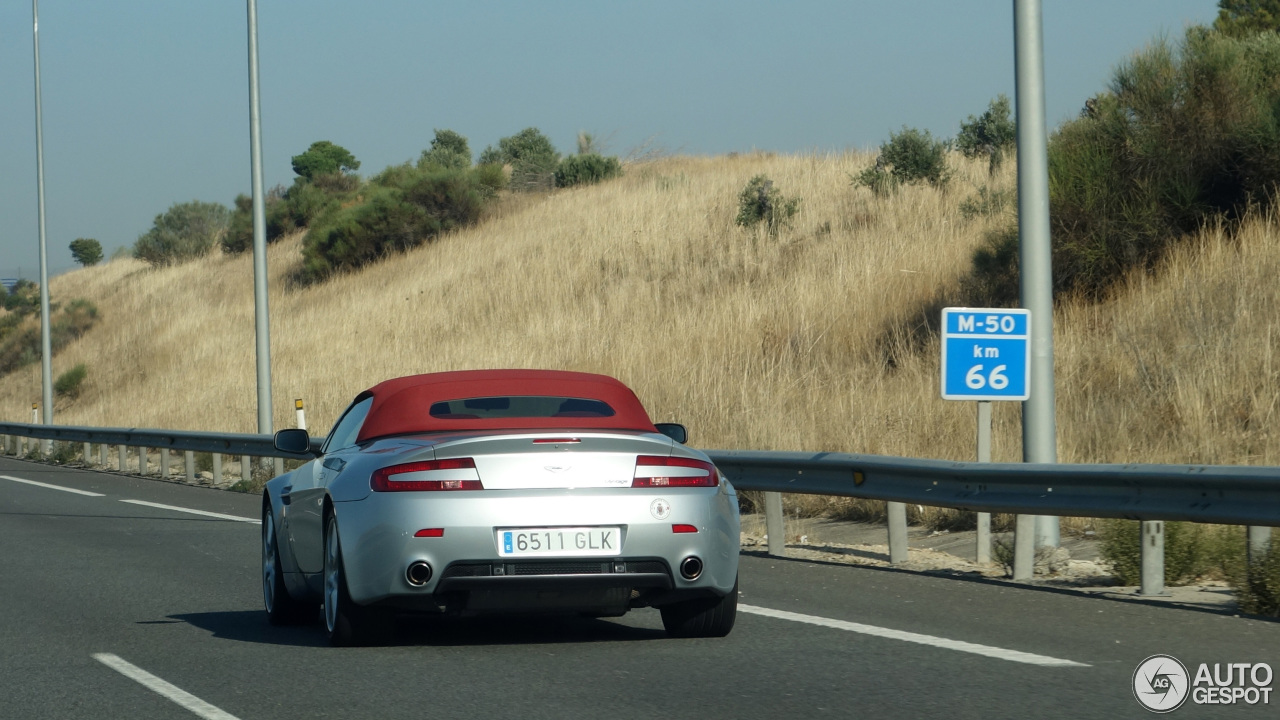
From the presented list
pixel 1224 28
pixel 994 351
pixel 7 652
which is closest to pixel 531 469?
pixel 7 652

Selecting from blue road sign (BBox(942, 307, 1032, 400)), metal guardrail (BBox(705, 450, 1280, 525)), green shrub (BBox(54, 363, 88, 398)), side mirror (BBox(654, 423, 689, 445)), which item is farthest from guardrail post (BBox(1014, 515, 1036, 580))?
green shrub (BBox(54, 363, 88, 398))

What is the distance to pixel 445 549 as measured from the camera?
23.7 ft

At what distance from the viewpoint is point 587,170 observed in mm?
60094

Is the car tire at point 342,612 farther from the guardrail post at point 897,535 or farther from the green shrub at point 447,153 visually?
the green shrub at point 447,153

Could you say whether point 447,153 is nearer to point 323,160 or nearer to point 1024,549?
point 323,160

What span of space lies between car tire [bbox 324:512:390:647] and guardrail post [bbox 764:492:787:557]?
4913 mm

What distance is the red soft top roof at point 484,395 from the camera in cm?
817

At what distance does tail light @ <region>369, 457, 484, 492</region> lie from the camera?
728cm

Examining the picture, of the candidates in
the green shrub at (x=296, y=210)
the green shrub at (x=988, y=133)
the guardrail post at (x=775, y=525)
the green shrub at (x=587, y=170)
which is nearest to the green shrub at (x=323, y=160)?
the green shrub at (x=296, y=210)

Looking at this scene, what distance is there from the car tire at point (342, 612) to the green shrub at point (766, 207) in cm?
2898

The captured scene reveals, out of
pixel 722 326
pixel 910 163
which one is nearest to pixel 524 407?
pixel 722 326

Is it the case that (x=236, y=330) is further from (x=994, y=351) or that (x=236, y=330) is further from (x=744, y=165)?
(x=994, y=351)

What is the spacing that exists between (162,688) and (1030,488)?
17.8ft

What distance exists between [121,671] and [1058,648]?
429 centimetres
